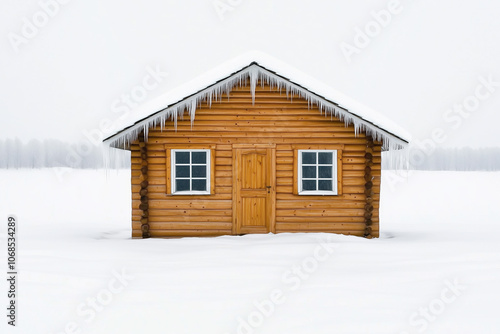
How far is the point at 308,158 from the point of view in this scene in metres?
10.3

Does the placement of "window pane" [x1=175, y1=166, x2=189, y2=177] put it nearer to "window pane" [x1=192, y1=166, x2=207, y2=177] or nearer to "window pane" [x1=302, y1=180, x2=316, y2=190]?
"window pane" [x1=192, y1=166, x2=207, y2=177]

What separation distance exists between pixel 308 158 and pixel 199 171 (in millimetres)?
2861

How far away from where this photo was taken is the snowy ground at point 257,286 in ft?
14.3

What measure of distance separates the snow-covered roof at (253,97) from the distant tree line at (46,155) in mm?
67048

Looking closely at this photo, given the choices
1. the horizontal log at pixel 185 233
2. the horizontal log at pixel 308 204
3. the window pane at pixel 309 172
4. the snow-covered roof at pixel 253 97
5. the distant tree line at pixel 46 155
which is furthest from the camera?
the distant tree line at pixel 46 155

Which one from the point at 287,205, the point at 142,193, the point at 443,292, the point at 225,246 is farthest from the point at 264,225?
the point at 443,292

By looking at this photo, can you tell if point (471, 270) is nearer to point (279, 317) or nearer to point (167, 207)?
point (279, 317)

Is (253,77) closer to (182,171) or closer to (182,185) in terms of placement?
(182,171)

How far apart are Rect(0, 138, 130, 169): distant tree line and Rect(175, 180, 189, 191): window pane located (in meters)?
66.6

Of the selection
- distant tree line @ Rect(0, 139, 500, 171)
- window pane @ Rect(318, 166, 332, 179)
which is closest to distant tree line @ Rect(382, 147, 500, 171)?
distant tree line @ Rect(0, 139, 500, 171)

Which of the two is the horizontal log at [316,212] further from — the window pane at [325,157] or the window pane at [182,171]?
the window pane at [182,171]

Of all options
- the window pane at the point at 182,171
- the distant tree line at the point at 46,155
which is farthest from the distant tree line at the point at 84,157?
the window pane at the point at 182,171

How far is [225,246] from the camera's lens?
8273mm

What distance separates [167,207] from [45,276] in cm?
423
